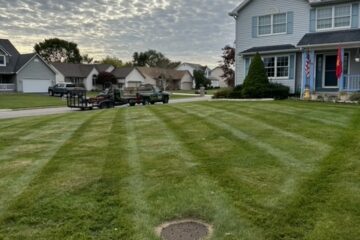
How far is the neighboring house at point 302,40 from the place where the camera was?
20.6m

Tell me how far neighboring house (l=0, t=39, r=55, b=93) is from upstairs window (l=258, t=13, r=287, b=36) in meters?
40.4

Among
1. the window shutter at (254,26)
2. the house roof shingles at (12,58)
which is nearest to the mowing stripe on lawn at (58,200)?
the window shutter at (254,26)

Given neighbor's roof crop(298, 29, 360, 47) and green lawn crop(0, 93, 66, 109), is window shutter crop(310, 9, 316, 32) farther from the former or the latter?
green lawn crop(0, 93, 66, 109)

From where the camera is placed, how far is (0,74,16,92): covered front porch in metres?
52.1

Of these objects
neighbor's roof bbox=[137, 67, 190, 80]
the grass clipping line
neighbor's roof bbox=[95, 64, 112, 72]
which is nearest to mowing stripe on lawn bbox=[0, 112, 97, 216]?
the grass clipping line

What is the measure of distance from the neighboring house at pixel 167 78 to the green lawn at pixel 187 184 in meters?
68.0

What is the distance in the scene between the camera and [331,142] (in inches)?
292

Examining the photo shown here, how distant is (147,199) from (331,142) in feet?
14.7

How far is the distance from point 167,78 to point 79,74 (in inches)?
810

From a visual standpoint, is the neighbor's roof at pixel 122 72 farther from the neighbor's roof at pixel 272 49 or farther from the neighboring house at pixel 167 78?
the neighbor's roof at pixel 272 49

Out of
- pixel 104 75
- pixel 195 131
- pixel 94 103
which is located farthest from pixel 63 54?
pixel 195 131

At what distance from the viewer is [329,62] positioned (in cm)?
2212

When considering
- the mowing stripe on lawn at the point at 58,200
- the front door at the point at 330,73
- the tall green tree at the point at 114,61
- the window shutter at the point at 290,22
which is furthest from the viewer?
the tall green tree at the point at 114,61

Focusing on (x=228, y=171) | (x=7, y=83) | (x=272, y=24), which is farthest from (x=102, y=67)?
Answer: (x=228, y=171)
